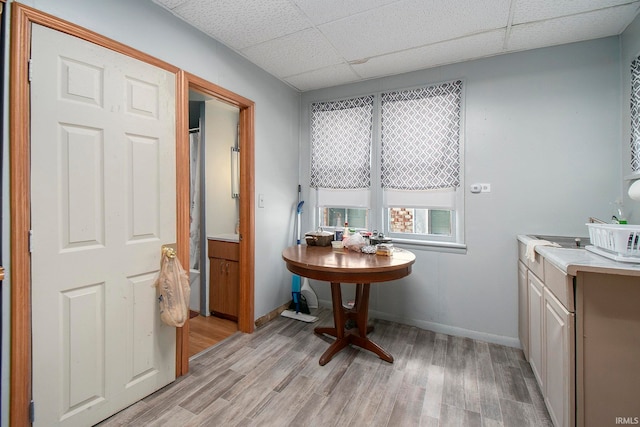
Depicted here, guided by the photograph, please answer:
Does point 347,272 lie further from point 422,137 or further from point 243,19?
point 243,19

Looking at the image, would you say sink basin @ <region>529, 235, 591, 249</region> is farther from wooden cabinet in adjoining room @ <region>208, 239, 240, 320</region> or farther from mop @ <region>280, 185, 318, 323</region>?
wooden cabinet in adjoining room @ <region>208, 239, 240, 320</region>

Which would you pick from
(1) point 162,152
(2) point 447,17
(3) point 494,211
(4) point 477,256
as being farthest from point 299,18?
(4) point 477,256

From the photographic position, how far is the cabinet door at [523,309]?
7.05 feet

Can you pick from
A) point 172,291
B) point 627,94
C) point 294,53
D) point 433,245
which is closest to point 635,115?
point 627,94

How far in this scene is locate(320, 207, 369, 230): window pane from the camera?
3.28m

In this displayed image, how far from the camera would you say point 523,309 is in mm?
2250

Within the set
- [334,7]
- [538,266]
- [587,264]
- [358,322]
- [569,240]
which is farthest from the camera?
[358,322]

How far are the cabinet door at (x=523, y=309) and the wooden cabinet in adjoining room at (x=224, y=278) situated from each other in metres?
2.55

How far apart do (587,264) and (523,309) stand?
1211mm

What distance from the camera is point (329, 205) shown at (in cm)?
338

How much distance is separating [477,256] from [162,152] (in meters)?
2.76

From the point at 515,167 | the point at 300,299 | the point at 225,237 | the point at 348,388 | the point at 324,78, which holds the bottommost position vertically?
the point at 348,388

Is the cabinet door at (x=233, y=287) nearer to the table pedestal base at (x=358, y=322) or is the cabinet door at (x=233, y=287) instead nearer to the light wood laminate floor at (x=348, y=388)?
the light wood laminate floor at (x=348, y=388)

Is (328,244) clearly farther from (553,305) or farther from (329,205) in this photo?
(553,305)
